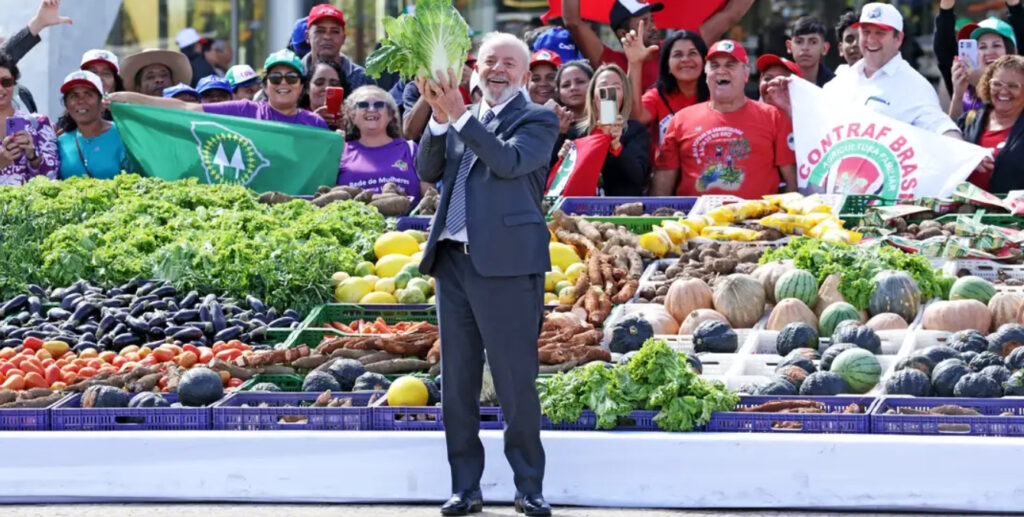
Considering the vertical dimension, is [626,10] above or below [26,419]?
above

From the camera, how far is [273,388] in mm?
7297

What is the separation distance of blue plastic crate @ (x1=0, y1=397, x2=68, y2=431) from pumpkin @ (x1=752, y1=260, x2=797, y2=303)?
152 inches

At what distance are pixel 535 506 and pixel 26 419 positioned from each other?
7.95 ft

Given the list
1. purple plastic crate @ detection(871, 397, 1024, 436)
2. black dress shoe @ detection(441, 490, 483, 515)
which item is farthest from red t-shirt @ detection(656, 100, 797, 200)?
black dress shoe @ detection(441, 490, 483, 515)

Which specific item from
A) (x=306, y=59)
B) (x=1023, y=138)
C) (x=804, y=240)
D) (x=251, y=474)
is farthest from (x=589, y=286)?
(x=306, y=59)

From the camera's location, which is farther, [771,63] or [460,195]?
[771,63]

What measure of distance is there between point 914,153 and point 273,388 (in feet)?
16.6

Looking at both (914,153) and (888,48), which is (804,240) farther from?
(888,48)

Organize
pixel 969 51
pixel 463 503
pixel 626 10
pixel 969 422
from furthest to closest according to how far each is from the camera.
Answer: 1. pixel 626 10
2. pixel 969 51
3. pixel 969 422
4. pixel 463 503

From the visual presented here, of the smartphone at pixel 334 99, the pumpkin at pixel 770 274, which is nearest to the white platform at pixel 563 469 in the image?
the pumpkin at pixel 770 274

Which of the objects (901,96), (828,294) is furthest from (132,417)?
(901,96)

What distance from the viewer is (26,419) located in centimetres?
697

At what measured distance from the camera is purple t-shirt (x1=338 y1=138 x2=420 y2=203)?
11.0m

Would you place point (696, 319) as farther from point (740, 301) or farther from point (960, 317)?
point (960, 317)
